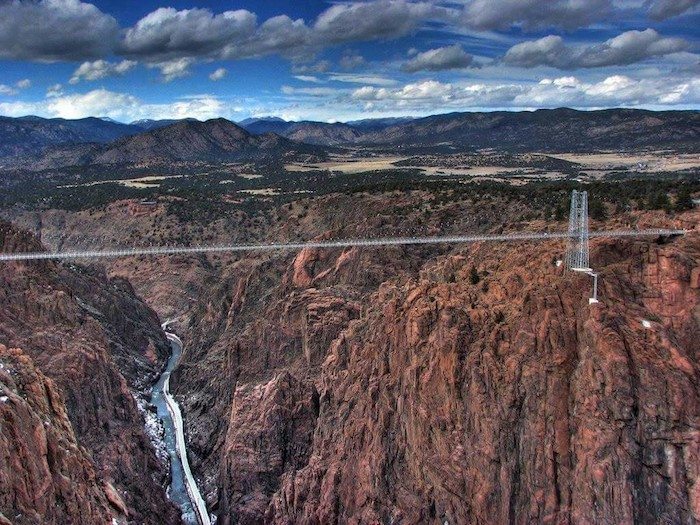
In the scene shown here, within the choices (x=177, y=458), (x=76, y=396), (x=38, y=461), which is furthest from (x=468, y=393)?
(x=177, y=458)

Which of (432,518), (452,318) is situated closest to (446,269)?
(452,318)

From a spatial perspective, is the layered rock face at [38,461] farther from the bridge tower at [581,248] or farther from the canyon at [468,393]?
the bridge tower at [581,248]

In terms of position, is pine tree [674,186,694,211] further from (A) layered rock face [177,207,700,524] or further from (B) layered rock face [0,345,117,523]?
(B) layered rock face [0,345,117,523]

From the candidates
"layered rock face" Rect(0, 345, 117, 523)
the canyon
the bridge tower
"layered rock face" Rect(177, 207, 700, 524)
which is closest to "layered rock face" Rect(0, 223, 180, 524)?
"layered rock face" Rect(0, 345, 117, 523)

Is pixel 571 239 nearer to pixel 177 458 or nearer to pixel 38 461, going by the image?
pixel 38 461

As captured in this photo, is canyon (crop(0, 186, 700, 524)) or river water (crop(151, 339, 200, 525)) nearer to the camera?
canyon (crop(0, 186, 700, 524))

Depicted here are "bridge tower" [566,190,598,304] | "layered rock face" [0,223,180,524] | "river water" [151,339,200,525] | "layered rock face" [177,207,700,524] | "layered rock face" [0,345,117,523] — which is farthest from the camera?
"river water" [151,339,200,525]
